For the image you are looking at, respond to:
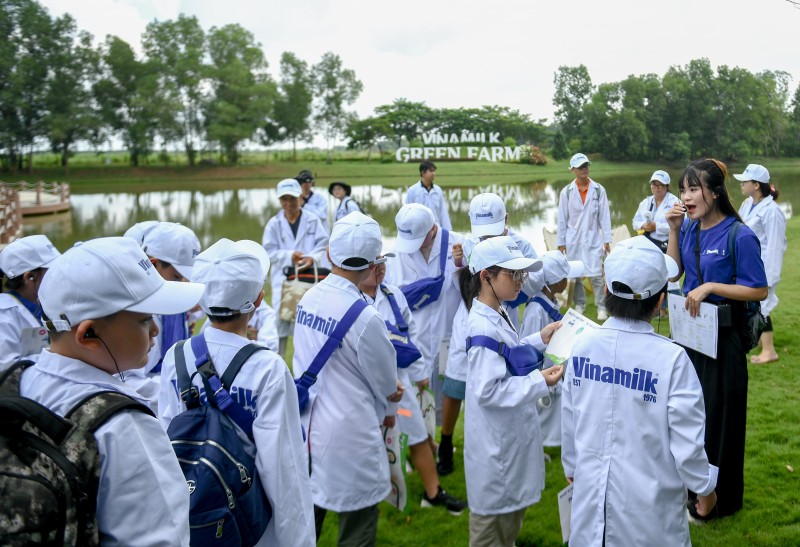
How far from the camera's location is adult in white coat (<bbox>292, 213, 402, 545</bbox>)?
3193mm

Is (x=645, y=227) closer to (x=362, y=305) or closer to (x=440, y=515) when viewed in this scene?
(x=440, y=515)

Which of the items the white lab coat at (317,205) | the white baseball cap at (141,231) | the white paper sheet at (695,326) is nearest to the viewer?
the white paper sheet at (695,326)

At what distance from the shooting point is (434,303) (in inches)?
202

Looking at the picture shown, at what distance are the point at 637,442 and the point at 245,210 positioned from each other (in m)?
26.3

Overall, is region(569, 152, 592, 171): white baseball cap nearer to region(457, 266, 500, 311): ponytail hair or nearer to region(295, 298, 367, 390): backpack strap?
region(457, 266, 500, 311): ponytail hair

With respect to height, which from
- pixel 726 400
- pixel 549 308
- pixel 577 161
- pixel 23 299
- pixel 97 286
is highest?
pixel 577 161

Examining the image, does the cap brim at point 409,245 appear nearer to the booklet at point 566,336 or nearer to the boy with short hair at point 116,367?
the booklet at point 566,336

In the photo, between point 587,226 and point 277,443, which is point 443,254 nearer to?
point 277,443

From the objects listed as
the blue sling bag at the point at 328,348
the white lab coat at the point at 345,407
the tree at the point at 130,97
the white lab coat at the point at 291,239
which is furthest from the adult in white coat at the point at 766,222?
the tree at the point at 130,97

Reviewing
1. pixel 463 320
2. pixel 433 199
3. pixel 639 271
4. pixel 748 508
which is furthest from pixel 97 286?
pixel 433 199

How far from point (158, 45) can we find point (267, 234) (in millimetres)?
58069

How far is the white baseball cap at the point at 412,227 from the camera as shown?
4.86 m

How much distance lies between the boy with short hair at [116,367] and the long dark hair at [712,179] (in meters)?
3.00

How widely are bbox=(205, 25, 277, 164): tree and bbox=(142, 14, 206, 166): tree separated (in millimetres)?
1232
